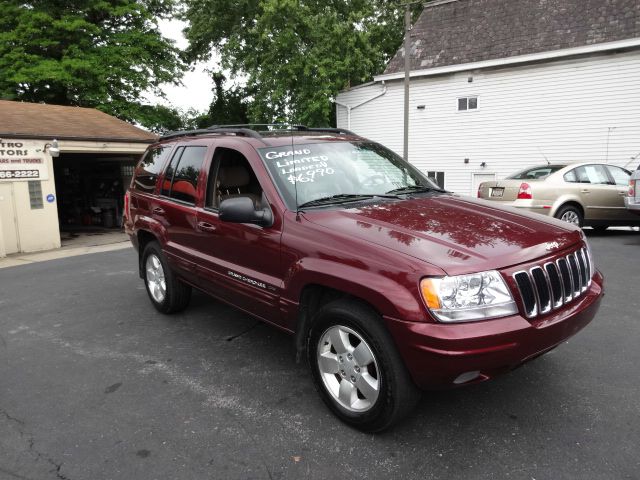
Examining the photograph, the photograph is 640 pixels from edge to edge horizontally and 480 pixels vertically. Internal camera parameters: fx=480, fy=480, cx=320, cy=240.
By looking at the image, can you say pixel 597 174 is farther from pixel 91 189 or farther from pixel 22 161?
pixel 91 189

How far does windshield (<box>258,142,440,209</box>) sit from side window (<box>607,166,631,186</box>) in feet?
25.1

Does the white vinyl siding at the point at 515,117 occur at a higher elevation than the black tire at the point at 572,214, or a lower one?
higher

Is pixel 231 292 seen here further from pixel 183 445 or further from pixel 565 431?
pixel 565 431

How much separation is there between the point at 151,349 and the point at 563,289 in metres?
3.38

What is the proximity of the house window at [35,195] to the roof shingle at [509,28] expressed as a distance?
42.8 ft

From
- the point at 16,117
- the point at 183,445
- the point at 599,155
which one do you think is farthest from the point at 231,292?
the point at 599,155

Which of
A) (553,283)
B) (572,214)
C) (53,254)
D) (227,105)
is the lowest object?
(53,254)

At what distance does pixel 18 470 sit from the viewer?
104 inches

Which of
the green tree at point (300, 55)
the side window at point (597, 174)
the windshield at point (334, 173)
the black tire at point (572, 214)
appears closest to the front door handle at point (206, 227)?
the windshield at point (334, 173)

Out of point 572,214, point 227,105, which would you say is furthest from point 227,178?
point 227,105

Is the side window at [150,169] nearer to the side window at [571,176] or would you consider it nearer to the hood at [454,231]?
the hood at [454,231]

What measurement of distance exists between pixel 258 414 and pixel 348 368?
2.41ft

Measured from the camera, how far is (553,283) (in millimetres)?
2742

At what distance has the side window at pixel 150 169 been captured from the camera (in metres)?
5.08
